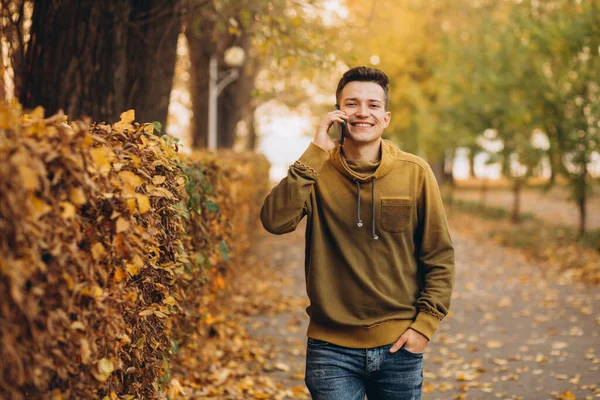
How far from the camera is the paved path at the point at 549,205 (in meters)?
20.0

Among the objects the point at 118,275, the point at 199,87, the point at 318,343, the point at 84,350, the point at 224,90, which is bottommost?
the point at 318,343

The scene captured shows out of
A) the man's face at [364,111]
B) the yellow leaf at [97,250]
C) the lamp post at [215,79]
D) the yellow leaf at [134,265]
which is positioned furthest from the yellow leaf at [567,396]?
the lamp post at [215,79]

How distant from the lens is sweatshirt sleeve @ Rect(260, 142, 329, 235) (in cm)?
312

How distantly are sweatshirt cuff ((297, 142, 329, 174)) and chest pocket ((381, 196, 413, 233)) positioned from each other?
13.2 inches

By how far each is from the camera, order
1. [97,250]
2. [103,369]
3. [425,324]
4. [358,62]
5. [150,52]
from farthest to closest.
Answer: [358,62]
[150,52]
[425,324]
[103,369]
[97,250]

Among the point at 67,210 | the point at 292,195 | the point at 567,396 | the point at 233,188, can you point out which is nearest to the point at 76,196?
the point at 67,210

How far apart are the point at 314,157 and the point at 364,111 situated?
0.32m

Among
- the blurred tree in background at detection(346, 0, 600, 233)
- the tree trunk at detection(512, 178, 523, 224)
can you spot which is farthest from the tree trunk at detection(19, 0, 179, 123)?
the tree trunk at detection(512, 178, 523, 224)

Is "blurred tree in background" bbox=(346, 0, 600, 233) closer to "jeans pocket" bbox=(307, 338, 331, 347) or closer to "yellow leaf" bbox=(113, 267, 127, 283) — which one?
"jeans pocket" bbox=(307, 338, 331, 347)

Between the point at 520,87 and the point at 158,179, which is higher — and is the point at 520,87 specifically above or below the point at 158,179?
above

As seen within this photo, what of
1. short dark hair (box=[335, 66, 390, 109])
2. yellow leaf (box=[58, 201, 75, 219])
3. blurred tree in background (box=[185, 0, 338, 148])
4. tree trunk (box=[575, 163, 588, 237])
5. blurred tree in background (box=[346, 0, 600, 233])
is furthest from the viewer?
tree trunk (box=[575, 163, 588, 237])

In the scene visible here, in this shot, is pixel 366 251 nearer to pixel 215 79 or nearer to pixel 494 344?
pixel 494 344

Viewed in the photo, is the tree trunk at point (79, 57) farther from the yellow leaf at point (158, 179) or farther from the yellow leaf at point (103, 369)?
the yellow leaf at point (103, 369)

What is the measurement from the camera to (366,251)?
3.15 metres
